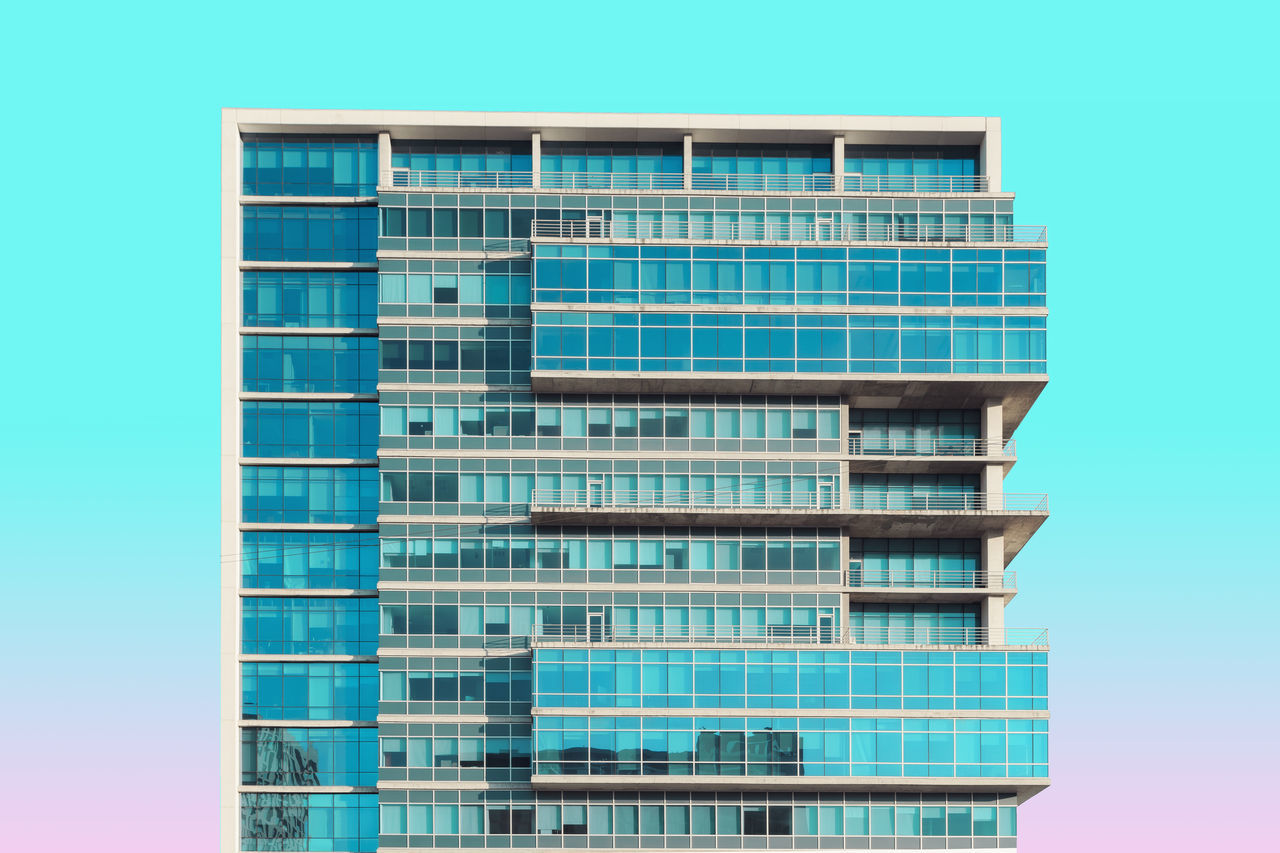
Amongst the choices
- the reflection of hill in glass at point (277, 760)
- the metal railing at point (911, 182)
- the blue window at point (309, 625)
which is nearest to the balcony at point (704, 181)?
the metal railing at point (911, 182)

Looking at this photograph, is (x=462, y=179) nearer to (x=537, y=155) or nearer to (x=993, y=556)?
(x=537, y=155)

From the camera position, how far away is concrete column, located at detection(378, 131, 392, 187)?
107062 millimetres

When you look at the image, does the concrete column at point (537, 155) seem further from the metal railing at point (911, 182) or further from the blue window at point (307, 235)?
the metal railing at point (911, 182)

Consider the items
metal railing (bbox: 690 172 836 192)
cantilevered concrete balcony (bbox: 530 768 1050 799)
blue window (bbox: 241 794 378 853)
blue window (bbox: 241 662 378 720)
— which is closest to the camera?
cantilevered concrete balcony (bbox: 530 768 1050 799)

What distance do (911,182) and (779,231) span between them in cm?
894

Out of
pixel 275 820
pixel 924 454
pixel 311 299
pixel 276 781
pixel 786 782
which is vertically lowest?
pixel 275 820

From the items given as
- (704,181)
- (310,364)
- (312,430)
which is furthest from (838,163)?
(312,430)

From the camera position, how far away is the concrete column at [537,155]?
108 metres

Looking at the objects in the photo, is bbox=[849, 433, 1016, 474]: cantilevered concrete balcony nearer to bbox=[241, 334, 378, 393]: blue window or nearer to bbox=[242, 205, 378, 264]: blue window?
bbox=[241, 334, 378, 393]: blue window

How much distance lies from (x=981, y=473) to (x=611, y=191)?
24.7m

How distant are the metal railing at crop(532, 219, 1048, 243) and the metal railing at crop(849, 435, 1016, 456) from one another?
10619 millimetres

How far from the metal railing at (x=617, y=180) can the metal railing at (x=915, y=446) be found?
17163 millimetres

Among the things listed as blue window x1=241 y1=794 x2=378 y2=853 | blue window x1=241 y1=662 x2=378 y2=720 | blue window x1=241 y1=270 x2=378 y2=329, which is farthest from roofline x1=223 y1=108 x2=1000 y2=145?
blue window x1=241 y1=794 x2=378 y2=853

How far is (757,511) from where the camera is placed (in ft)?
335
